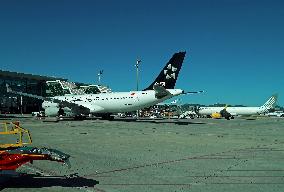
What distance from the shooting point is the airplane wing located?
4159 centimetres

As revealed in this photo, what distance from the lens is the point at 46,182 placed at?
8570 mm

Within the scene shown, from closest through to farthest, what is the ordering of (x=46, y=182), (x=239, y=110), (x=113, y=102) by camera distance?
(x=46, y=182) → (x=113, y=102) → (x=239, y=110)

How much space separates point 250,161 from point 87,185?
260 inches

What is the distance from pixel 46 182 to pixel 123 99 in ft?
Result: 127

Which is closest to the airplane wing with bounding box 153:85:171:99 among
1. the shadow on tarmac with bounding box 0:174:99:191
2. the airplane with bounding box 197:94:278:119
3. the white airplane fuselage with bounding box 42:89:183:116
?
the white airplane fuselage with bounding box 42:89:183:116

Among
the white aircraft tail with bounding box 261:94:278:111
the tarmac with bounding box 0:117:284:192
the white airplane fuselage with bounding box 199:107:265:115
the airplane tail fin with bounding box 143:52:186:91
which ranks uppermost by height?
the airplane tail fin with bounding box 143:52:186:91

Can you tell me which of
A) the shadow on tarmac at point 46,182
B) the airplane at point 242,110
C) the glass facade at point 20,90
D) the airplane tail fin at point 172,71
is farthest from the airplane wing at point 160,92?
the airplane at point 242,110

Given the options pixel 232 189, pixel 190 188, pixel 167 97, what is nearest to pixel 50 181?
pixel 190 188

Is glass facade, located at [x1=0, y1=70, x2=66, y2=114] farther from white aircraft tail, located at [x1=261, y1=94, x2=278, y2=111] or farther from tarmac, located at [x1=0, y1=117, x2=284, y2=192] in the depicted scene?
tarmac, located at [x1=0, y1=117, x2=284, y2=192]

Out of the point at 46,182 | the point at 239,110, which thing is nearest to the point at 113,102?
the point at 46,182

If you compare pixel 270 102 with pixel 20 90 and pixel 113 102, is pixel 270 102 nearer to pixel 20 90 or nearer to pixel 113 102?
pixel 113 102

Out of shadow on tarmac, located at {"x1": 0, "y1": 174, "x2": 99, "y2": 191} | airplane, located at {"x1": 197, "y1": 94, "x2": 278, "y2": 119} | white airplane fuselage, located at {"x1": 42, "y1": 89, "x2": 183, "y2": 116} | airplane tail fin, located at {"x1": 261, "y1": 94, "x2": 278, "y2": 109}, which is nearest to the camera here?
shadow on tarmac, located at {"x1": 0, "y1": 174, "x2": 99, "y2": 191}

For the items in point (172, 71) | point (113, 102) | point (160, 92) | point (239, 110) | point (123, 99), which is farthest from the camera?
point (239, 110)

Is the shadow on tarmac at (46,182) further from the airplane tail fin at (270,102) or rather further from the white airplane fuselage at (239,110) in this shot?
the airplane tail fin at (270,102)
